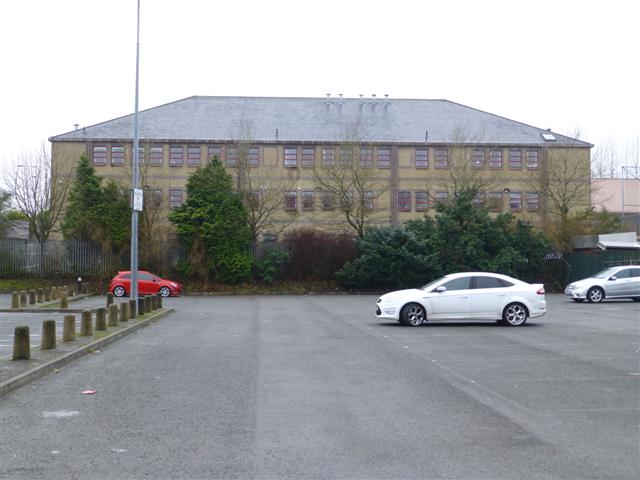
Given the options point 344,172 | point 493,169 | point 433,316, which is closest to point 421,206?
point 493,169

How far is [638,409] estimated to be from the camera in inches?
360

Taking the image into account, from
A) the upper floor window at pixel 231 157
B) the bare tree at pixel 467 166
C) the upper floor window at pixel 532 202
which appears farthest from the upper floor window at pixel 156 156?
the upper floor window at pixel 532 202

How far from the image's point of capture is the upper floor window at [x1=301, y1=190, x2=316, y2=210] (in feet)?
189

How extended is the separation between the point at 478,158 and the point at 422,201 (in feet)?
18.6

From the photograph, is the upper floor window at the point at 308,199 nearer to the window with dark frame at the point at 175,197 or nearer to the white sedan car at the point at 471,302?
the window with dark frame at the point at 175,197

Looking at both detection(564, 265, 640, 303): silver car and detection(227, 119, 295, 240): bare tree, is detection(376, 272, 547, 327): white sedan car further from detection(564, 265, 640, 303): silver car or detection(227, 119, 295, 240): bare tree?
detection(227, 119, 295, 240): bare tree

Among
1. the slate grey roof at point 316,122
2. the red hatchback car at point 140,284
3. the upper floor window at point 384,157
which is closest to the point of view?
the red hatchback car at point 140,284

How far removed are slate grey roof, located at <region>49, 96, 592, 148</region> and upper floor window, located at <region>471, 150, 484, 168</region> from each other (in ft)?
2.82

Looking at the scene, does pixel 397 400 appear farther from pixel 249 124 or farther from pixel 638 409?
pixel 249 124

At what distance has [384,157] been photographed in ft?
191

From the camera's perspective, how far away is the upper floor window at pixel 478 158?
55344 millimetres

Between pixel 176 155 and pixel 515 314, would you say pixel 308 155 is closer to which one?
pixel 176 155

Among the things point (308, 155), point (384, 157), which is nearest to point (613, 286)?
point (384, 157)

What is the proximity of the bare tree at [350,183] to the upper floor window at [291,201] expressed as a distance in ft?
18.2
